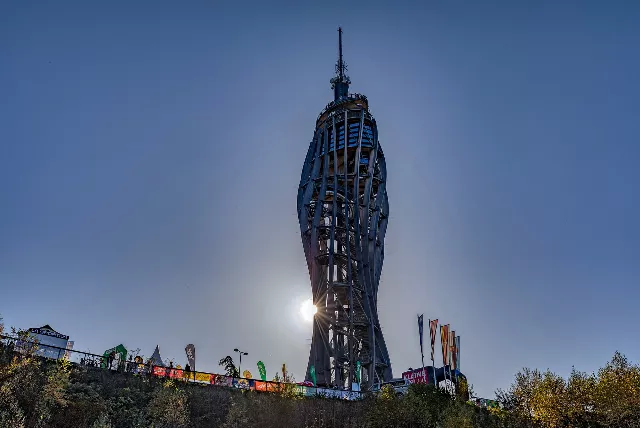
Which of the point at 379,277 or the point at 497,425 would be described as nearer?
the point at 497,425

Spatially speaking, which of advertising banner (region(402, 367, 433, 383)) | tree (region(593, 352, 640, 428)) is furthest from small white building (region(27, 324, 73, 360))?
tree (region(593, 352, 640, 428))

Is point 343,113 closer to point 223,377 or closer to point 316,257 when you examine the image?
point 316,257

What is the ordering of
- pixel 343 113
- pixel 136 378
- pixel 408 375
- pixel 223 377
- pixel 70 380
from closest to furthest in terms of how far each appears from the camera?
1. pixel 70 380
2. pixel 136 378
3. pixel 223 377
4. pixel 408 375
5. pixel 343 113

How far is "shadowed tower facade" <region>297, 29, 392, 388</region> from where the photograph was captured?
61688 mm

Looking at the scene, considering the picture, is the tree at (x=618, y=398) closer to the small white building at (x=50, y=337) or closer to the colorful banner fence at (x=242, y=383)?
the colorful banner fence at (x=242, y=383)

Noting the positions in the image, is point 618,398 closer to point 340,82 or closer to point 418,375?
point 418,375

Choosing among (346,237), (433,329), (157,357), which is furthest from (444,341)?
(157,357)

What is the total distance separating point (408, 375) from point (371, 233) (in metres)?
17.8

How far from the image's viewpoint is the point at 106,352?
45875 mm

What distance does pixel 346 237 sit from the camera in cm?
6369

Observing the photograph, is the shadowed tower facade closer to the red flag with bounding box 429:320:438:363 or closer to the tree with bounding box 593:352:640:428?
the red flag with bounding box 429:320:438:363

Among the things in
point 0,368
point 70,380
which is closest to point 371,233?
point 70,380

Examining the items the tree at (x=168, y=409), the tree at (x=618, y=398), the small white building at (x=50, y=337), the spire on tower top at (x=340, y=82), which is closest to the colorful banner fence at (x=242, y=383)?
the tree at (x=168, y=409)

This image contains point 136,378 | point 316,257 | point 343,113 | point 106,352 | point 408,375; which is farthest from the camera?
point 343,113
